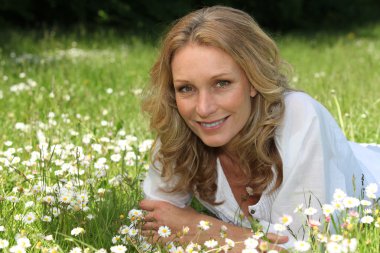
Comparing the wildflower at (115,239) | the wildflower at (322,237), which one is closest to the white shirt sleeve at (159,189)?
the wildflower at (115,239)

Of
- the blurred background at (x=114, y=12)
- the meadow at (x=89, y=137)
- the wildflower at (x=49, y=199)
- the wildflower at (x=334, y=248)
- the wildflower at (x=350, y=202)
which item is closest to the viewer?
the wildflower at (x=334, y=248)

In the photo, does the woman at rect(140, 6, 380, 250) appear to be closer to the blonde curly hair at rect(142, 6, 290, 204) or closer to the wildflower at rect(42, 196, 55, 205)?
the blonde curly hair at rect(142, 6, 290, 204)

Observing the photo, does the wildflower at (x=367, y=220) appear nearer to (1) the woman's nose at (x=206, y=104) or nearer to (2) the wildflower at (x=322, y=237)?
(2) the wildflower at (x=322, y=237)

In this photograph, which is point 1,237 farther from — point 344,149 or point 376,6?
point 376,6

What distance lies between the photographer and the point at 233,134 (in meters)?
2.79

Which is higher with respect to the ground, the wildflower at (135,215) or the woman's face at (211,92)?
the woman's face at (211,92)

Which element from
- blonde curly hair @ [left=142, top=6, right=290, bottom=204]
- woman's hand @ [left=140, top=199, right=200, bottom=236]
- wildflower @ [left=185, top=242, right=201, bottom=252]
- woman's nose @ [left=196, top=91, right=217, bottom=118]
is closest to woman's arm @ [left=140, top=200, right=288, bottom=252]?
woman's hand @ [left=140, top=199, right=200, bottom=236]

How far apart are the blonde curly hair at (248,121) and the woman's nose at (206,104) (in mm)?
195

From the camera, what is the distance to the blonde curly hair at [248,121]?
272 centimetres

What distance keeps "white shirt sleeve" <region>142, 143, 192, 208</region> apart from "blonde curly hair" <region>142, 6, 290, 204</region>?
1.6 inches

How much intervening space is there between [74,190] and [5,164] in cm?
50

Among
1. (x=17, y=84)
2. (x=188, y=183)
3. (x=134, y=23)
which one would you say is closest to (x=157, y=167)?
(x=188, y=183)

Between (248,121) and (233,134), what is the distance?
0.43ft

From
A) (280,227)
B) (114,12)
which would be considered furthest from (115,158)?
(114,12)
